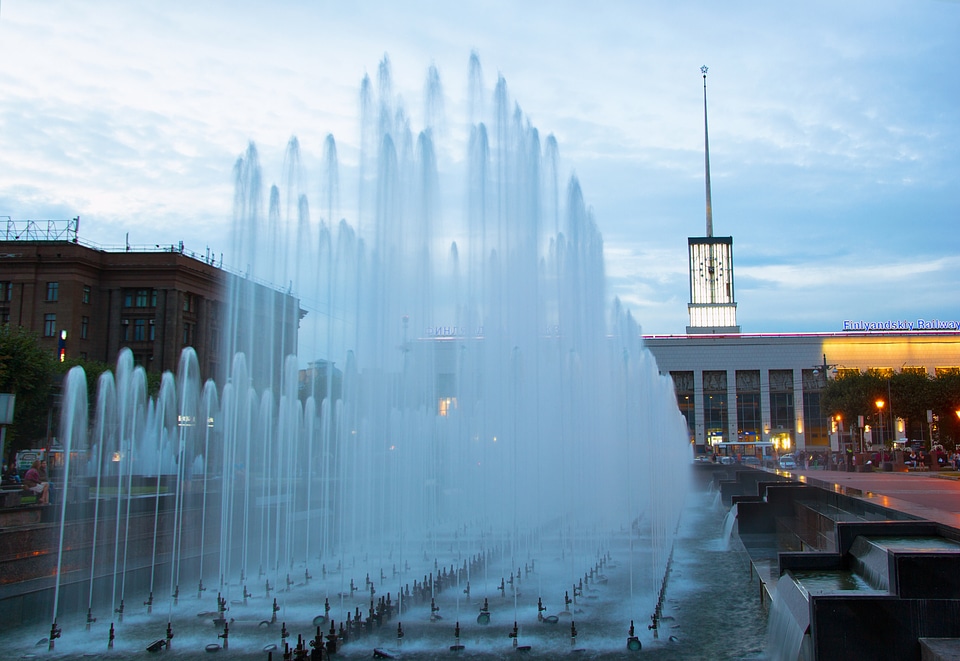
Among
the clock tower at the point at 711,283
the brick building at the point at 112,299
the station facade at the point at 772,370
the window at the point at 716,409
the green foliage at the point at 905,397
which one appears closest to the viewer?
the brick building at the point at 112,299

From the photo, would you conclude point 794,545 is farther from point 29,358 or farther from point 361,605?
point 29,358

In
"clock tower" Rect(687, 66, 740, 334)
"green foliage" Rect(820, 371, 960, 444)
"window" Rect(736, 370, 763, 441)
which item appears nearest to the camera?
"green foliage" Rect(820, 371, 960, 444)

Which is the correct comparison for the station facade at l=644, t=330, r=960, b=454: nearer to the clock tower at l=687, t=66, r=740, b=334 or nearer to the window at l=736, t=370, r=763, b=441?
the window at l=736, t=370, r=763, b=441

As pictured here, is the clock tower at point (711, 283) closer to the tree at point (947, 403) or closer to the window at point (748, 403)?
the window at point (748, 403)

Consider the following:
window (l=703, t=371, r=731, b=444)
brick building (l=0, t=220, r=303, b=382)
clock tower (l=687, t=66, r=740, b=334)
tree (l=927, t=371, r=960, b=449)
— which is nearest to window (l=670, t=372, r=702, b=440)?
window (l=703, t=371, r=731, b=444)

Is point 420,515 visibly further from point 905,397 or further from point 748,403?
point 748,403

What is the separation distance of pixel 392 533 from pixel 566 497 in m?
4.14

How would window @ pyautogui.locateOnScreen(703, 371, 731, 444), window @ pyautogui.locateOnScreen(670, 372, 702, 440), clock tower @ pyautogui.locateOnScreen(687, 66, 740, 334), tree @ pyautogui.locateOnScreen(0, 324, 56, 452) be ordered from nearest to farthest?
tree @ pyautogui.locateOnScreen(0, 324, 56, 452) < window @ pyautogui.locateOnScreen(703, 371, 731, 444) < window @ pyautogui.locateOnScreen(670, 372, 702, 440) < clock tower @ pyautogui.locateOnScreen(687, 66, 740, 334)

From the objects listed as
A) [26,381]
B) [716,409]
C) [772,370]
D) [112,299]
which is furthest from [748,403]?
[26,381]

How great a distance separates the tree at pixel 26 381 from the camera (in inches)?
1097

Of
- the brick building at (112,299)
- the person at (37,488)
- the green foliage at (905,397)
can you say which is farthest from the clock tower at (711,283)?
the person at (37,488)

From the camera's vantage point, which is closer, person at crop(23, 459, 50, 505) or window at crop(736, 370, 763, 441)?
person at crop(23, 459, 50, 505)

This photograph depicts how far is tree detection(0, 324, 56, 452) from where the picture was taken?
27.9 meters

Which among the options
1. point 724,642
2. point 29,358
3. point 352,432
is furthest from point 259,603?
point 29,358
